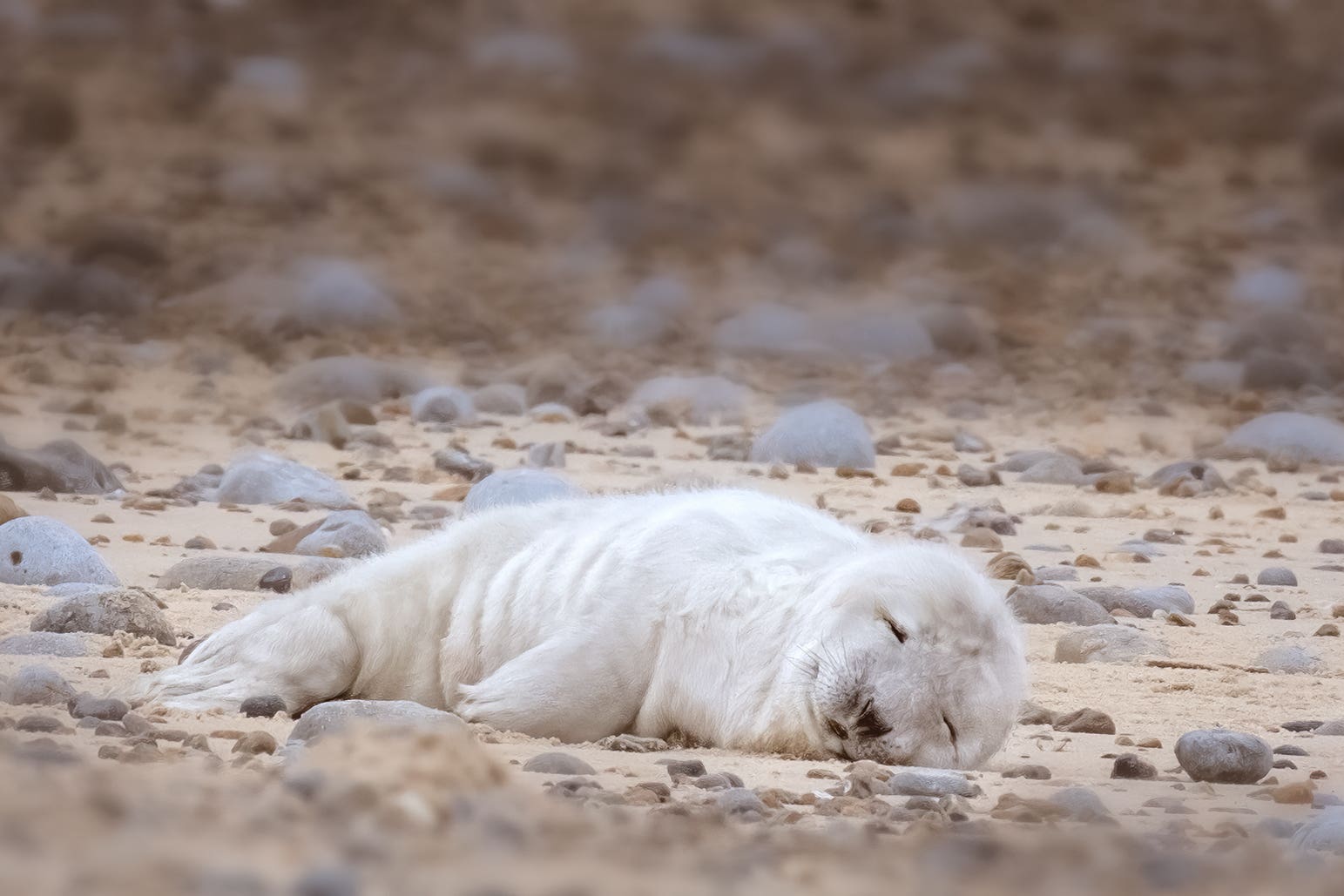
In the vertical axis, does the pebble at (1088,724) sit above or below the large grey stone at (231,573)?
above

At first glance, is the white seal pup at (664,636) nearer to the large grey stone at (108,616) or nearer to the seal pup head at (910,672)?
the seal pup head at (910,672)

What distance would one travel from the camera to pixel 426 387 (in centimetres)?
791

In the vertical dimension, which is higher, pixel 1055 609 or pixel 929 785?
pixel 1055 609

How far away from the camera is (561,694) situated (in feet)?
8.79

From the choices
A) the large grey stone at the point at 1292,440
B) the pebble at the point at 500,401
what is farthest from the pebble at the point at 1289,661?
the pebble at the point at 500,401

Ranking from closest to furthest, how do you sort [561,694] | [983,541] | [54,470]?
1. [561,694]
2. [983,541]
3. [54,470]

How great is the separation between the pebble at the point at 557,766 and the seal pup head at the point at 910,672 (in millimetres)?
392

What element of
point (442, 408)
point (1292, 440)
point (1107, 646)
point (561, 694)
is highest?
point (1292, 440)

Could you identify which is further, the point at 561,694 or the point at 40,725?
the point at 561,694

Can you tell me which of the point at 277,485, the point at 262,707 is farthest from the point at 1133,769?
the point at 277,485

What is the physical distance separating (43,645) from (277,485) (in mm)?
2322

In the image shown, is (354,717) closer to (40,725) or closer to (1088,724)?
(40,725)

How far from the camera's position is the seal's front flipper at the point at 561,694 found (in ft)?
8.72

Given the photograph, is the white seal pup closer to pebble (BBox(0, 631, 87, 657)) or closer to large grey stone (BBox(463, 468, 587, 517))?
pebble (BBox(0, 631, 87, 657))
